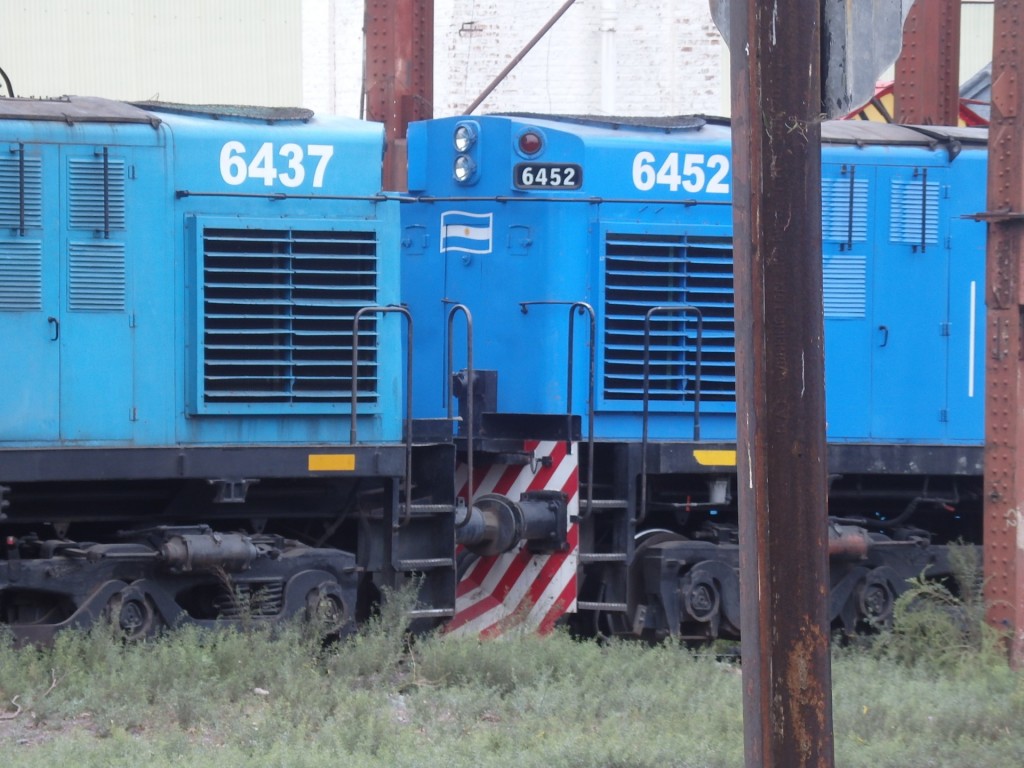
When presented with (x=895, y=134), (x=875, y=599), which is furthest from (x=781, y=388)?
(x=895, y=134)

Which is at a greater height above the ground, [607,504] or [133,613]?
[607,504]

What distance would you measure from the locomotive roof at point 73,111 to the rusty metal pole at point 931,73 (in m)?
7.09

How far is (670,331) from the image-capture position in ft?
30.8

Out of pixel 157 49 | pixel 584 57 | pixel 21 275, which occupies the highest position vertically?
pixel 157 49

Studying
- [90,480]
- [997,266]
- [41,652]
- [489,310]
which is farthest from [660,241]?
[41,652]

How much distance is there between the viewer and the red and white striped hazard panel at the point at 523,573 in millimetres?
8977

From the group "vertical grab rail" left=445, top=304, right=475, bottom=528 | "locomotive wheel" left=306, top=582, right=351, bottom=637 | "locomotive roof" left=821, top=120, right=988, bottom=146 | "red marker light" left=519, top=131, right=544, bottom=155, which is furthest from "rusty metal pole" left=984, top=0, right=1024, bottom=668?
"locomotive wheel" left=306, top=582, right=351, bottom=637

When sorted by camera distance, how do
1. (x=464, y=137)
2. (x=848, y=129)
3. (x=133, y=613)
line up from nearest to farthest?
(x=133, y=613) → (x=464, y=137) → (x=848, y=129)

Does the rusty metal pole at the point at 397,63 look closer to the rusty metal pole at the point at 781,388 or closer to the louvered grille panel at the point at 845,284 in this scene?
the louvered grille panel at the point at 845,284

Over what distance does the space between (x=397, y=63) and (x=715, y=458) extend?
419cm

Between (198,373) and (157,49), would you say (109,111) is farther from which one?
(157,49)

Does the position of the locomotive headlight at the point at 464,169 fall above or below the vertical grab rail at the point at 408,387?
above

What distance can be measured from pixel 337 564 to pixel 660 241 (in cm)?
289

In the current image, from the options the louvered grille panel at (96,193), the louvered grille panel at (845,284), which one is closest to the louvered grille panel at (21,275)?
the louvered grille panel at (96,193)
